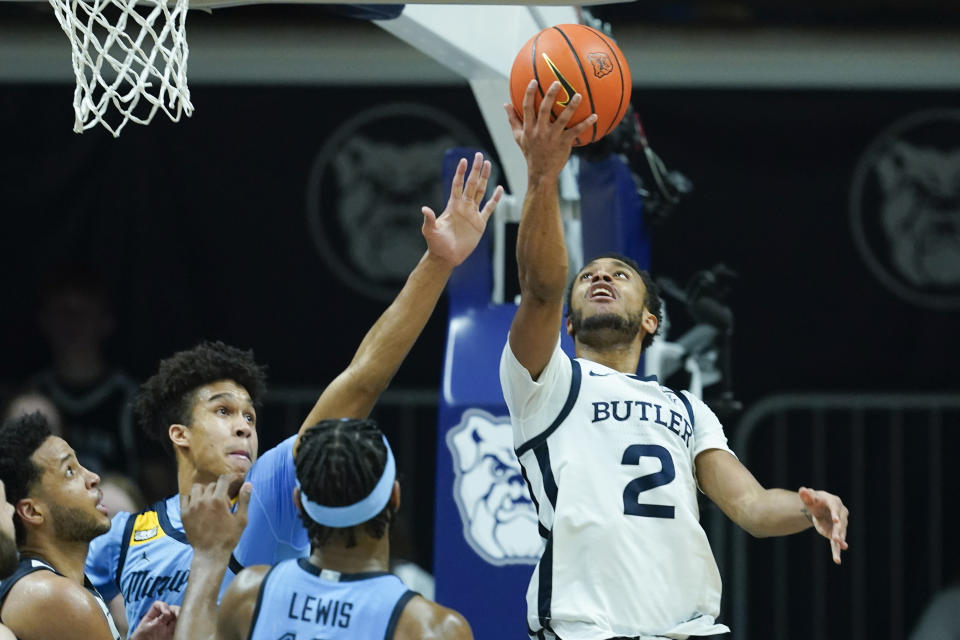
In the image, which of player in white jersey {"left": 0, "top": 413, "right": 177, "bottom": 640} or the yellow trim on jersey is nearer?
player in white jersey {"left": 0, "top": 413, "right": 177, "bottom": 640}

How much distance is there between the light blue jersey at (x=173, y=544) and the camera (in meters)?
4.71

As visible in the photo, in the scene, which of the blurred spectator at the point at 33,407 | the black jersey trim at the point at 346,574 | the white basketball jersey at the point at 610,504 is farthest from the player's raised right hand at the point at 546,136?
the blurred spectator at the point at 33,407

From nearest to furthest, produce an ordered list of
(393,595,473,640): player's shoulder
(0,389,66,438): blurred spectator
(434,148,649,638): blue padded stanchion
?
(393,595,473,640): player's shoulder < (434,148,649,638): blue padded stanchion < (0,389,66,438): blurred spectator

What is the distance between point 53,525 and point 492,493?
1.92 metres

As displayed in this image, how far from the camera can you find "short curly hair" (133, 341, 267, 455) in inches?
204

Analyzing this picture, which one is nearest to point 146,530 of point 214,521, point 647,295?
point 214,521

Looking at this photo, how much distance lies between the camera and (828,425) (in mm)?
9000

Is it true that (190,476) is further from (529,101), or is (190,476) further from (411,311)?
(529,101)

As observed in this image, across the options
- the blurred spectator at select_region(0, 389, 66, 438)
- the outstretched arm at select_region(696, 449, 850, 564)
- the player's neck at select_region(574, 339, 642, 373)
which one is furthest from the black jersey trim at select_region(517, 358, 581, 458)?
the blurred spectator at select_region(0, 389, 66, 438)

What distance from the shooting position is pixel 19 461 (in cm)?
482

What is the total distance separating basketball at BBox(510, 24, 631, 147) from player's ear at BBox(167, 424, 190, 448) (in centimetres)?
143

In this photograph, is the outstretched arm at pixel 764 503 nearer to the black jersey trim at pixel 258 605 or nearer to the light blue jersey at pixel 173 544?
the light blue jersey at pixel 173 544

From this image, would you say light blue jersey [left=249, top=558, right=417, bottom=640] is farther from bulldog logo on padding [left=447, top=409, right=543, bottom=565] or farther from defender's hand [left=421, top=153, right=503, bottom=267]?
bulldog logo on padding [left=447, top=409, right=543, bottom=565]

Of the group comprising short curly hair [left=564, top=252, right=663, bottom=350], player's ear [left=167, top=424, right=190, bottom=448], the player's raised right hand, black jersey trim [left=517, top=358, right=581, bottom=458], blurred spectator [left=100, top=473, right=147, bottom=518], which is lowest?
blurred spectator [left=100, top=473, right=147, bottom=518]
